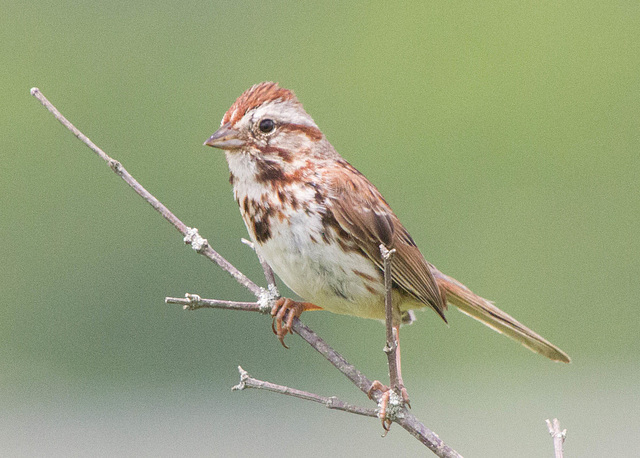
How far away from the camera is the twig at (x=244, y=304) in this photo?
238 centimetres

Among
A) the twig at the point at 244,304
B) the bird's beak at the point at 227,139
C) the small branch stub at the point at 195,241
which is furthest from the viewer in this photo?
the bird's beak at the point at 227,139

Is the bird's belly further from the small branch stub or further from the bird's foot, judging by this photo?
the small branch stub

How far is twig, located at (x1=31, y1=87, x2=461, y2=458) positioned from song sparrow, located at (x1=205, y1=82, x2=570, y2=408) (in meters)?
0.15

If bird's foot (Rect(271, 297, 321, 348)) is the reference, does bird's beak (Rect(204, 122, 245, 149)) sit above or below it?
above

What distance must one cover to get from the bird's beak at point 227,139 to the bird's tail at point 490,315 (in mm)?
989

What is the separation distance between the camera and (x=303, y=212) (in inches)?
122

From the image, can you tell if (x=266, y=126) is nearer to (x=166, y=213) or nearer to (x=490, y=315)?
(x=166, y=213)

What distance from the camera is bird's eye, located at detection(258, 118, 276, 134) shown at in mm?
3096

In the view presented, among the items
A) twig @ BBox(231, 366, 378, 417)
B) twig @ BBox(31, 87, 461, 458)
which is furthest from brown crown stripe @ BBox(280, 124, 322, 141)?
twig @ BBox(231, 366, 378, 417)

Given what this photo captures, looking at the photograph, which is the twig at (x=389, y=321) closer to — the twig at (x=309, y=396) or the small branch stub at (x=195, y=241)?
the twig at (x=309, y=396)

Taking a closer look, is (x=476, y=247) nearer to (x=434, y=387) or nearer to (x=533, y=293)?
(x=533, y=293)

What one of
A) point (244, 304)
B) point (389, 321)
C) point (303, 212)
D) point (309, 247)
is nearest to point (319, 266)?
point (309, 247)

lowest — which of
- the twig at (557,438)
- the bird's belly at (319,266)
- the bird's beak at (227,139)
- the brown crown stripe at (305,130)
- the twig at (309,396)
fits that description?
the twig at (309,396)

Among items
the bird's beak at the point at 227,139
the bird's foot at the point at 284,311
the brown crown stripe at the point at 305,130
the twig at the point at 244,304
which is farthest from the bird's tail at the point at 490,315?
the bird's beak at the point at 227,139
